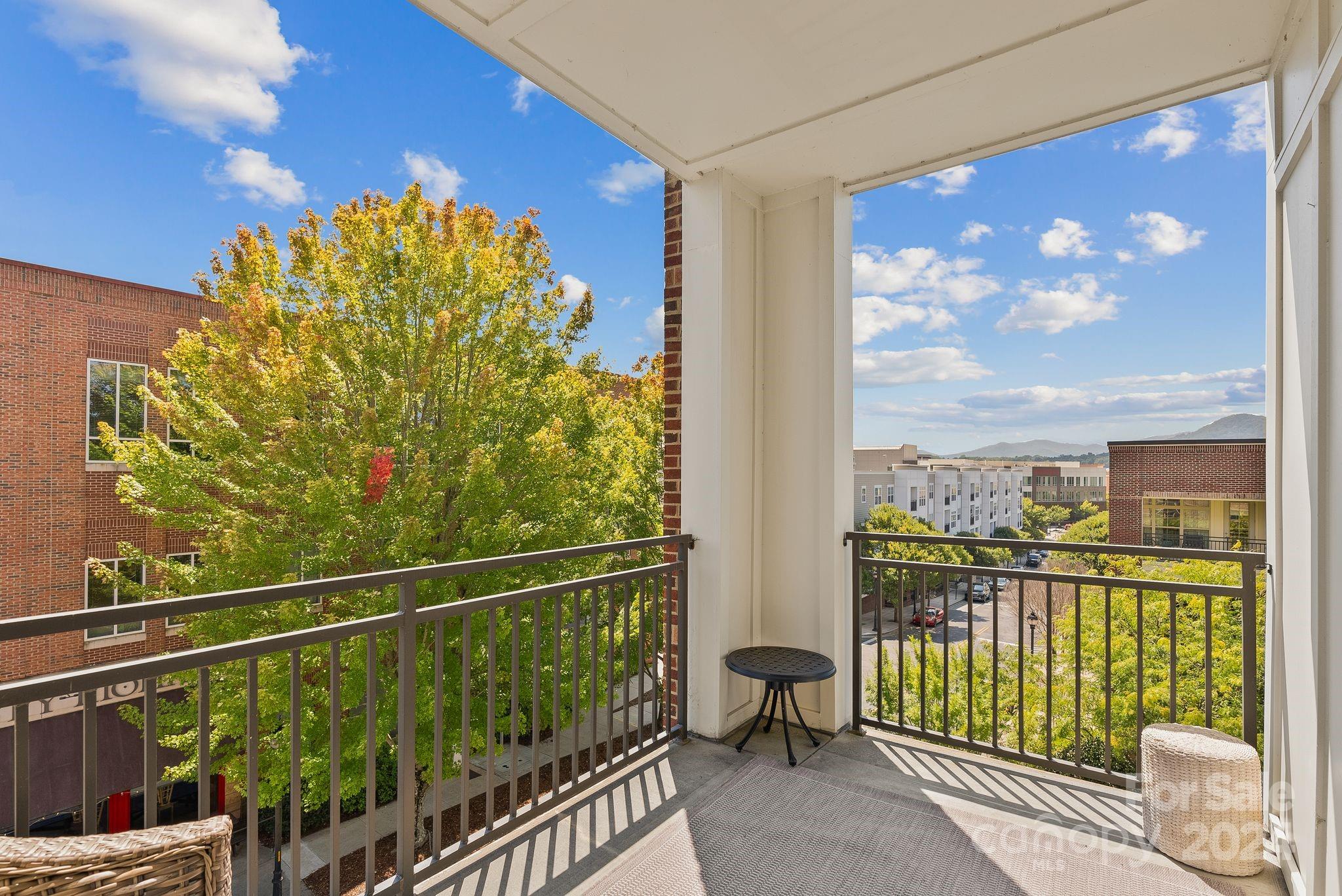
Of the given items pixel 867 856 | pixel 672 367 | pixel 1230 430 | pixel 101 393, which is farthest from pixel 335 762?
pixel 101 393

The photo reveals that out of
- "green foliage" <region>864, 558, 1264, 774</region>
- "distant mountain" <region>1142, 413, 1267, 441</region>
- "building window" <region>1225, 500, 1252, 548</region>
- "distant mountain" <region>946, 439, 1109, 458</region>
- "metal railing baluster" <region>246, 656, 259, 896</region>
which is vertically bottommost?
"green foliage" <region>864, 558, 1264, 774</region>

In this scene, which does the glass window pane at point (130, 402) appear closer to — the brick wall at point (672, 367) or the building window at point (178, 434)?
the building window at point (178, 434)

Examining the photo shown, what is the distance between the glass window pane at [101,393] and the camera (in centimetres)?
1008

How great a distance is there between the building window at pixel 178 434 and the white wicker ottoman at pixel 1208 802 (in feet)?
28.8

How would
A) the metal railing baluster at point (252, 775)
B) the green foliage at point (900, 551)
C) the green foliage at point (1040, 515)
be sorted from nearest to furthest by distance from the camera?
1. the metal railing baluster at point (252, 775)
2. the green foliage at point (900, 551)
3. the green foliage at point (1040, 515)

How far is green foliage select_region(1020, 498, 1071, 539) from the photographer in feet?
11.7

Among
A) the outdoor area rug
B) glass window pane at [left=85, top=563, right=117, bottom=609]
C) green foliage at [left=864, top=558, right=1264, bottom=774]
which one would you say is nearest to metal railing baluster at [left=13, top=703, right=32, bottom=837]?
the outdoor area rug

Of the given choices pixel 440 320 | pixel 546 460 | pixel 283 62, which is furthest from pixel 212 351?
pixel 283 62

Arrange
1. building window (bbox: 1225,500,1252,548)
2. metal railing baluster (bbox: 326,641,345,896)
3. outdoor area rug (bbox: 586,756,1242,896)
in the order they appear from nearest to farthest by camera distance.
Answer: metal railing baluster (bbox: 326,641,345,896)
outdoor area rug (bbox: 586,756,1242,896)
building window (bbox: 1225,500,1252,548)

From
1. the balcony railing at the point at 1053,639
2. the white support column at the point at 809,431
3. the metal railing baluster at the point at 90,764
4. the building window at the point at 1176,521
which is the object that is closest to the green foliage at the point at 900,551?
the balcony railing at the point at 1053,639

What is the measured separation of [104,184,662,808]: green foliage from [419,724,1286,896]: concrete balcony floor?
3.41 metres

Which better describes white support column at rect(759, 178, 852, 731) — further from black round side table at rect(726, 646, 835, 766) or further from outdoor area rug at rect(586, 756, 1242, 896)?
outdoor area rug at rect(586, 756, 1242, 896)

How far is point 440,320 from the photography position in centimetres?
732

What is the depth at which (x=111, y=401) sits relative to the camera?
10.2 m
